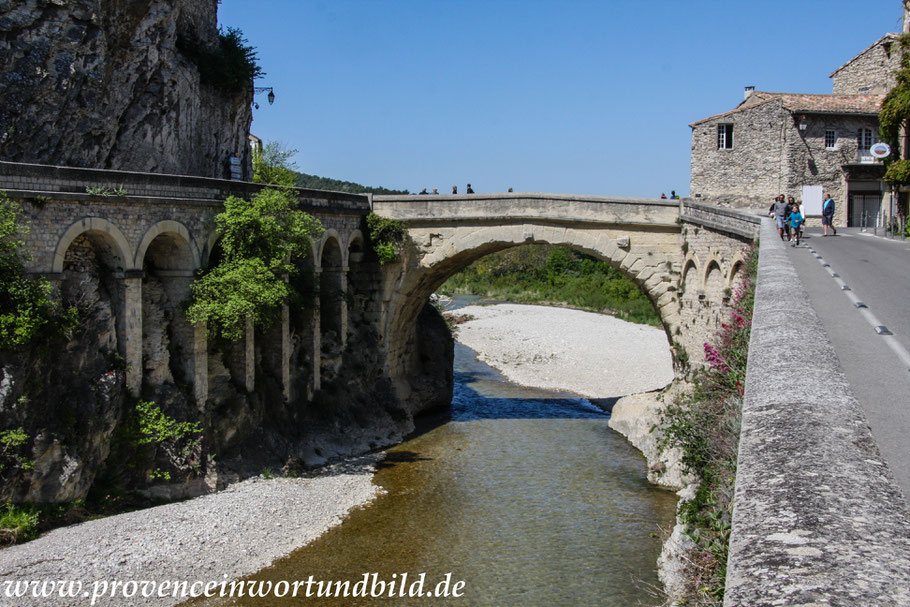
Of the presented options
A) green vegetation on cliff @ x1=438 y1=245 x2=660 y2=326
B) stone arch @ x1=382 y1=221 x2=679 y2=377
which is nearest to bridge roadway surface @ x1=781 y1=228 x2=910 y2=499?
stone arch @ x1=382 y1=221 x2=679 y2=377

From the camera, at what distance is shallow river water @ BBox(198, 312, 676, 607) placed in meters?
12.9

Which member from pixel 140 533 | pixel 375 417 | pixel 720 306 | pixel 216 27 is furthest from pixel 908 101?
pixel 140 533

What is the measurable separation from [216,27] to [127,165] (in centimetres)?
788

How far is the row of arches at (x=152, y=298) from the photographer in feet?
46.6

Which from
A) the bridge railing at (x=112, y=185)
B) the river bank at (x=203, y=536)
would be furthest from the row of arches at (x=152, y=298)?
the river bank at (x=203, y=536)

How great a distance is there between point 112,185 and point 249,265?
3.28m

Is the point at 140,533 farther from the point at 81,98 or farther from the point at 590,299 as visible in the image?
the point at 590,299

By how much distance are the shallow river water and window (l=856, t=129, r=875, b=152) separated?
1609 centimetres

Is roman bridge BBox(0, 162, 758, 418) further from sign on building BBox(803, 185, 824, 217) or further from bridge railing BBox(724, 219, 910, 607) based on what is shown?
bridge railing BBox(724, 219, 910, 607)

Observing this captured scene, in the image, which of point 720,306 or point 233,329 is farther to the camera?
point 720,306

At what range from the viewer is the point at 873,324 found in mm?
8203

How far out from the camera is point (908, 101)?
25.2m

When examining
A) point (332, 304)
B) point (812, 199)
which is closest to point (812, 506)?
point (332, 304)

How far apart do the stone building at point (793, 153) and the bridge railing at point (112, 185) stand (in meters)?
19.5
